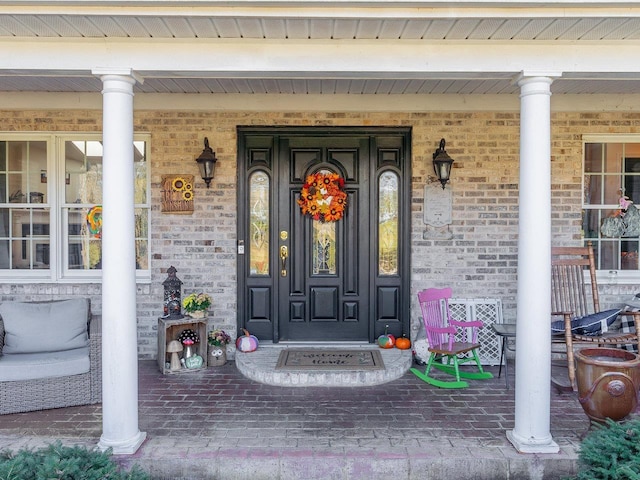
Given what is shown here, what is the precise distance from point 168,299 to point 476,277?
10.5ft

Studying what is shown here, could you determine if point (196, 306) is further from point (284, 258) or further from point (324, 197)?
point (324, 197)

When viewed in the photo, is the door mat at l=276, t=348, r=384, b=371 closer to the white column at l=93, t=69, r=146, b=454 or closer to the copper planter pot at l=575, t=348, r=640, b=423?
the white column at l=93, t=69, r=146, b=454

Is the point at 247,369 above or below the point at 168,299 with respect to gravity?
below

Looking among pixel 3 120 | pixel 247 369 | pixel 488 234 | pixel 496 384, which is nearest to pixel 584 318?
pixel 496 384

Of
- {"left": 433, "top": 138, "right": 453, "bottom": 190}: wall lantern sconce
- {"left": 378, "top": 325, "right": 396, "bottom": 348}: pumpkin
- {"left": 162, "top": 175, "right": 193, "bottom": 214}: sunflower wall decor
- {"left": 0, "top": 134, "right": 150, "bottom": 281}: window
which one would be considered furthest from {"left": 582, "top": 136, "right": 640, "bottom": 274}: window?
{"left": 0, "top": 134, "right": 150, "bottom": 281}: window

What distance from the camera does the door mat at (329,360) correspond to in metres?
4.79

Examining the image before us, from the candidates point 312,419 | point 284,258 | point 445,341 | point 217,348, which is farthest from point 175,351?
point 445,341

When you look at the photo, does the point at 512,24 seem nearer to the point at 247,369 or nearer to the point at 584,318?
the point at 584,318

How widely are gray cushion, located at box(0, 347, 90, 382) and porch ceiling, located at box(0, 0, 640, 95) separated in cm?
222

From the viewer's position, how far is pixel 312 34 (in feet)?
10.9

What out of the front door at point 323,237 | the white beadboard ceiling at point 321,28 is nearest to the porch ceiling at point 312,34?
the white beadboard ceiling at point 321,28

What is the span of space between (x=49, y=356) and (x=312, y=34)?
3313mm

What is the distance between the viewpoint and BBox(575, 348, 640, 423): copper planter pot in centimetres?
335

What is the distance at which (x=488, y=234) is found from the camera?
17.8 ft
